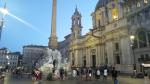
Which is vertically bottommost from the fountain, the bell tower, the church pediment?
the fountain

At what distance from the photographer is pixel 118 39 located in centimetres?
4406

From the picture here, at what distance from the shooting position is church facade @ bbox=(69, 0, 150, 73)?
37094 millimetres

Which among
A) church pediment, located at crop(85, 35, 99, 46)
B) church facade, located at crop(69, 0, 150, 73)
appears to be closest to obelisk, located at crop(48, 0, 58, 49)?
church facade, located at crop(69, 0, 150, 73)

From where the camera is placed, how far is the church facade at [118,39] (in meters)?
37.1

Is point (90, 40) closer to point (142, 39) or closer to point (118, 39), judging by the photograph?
point (118, 39)

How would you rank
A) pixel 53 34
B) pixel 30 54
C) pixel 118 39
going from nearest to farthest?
pixel 53 34 → pixel 118 39 → pixel 30 54

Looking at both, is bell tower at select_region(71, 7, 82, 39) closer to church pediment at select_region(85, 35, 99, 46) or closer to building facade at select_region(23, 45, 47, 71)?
church pediment at select_region(85, 35, 99, 46)

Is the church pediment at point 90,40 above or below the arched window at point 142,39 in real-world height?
above

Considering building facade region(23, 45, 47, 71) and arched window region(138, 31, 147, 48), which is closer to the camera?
arched window region(138, 31, 147, 48)

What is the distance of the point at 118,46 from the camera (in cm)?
4456

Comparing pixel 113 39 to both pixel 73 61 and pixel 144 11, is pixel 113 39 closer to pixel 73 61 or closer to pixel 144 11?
pixel 144 11

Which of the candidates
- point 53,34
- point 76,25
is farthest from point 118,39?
point 76,25

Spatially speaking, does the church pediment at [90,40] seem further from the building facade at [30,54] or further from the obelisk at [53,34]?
the building facade at [30,54]

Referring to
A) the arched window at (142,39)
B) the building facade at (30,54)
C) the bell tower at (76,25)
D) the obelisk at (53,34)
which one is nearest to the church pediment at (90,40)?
the bell tower at (76,25)
